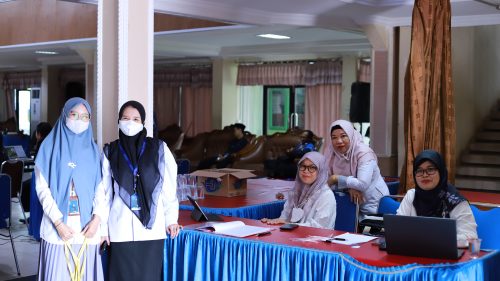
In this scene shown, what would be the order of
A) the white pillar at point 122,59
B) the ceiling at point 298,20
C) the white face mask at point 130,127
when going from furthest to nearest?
the ceiling at point 298,20
the white pillar at point 122,59
the white face mask at point 130,127

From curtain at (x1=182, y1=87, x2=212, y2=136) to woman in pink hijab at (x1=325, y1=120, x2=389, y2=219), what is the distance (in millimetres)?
9958

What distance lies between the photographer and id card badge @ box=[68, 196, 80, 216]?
11.6 feet

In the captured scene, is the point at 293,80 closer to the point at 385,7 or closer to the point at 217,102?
the point at 217,102

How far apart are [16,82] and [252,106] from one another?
8247mm

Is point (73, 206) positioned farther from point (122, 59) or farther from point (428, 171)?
point (428, 171)

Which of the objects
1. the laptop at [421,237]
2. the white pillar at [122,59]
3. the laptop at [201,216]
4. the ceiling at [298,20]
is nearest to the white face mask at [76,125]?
the white pillar at [122,59]

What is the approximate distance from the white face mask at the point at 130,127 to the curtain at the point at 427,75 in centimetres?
201

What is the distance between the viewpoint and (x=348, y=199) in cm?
500

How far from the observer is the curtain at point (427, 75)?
4.63 meters

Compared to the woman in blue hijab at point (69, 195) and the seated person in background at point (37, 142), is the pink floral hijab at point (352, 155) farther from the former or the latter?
the seated person in background at point (37, 142)

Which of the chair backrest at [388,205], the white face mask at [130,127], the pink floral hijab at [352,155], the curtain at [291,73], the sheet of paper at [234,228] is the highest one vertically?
the curtain at [291,73]

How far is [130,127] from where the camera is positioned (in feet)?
11.8

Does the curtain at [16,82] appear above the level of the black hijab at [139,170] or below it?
above

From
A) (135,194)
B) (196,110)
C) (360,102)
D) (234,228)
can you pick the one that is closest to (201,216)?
(234,228)
